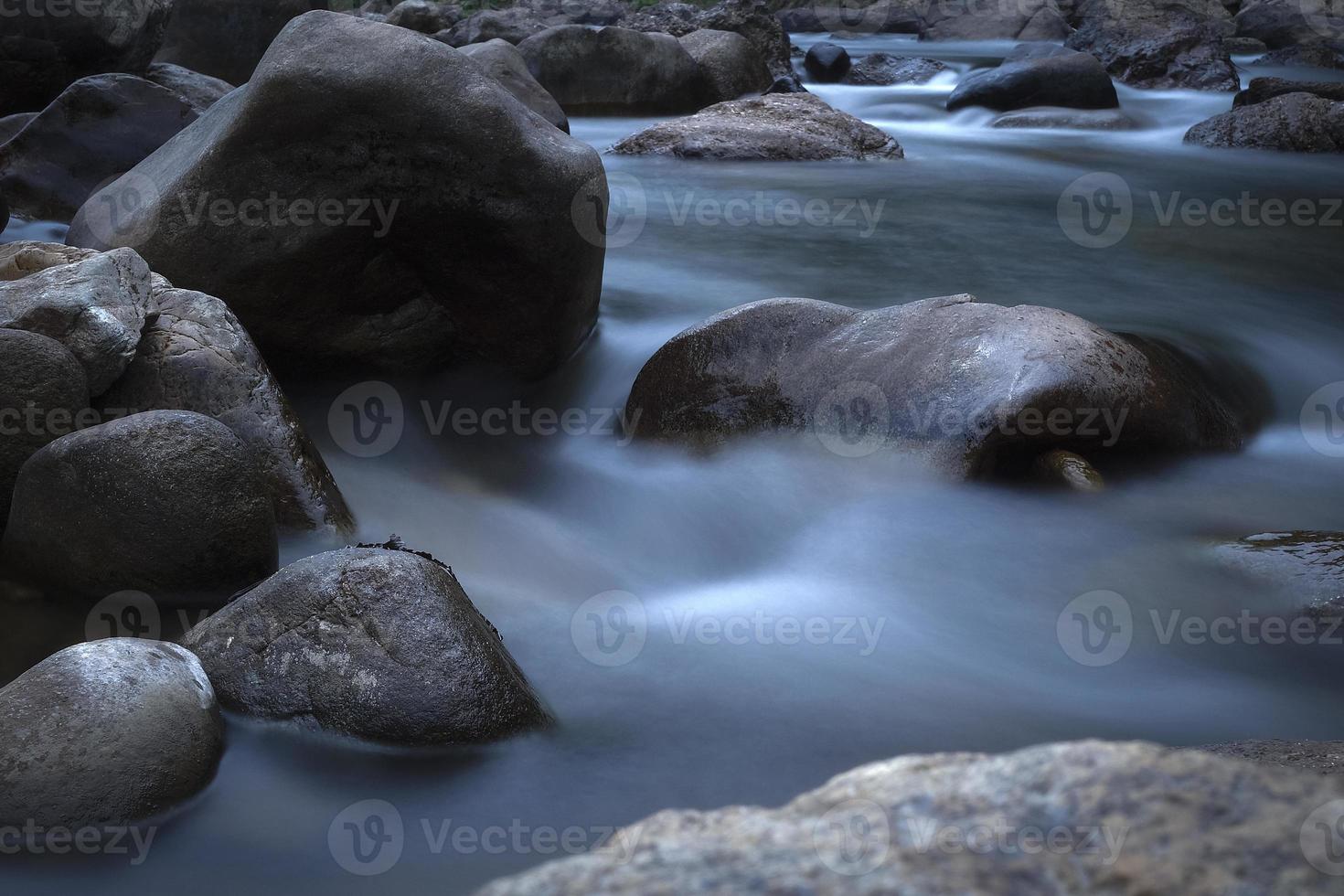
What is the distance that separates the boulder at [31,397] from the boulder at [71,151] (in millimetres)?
4030

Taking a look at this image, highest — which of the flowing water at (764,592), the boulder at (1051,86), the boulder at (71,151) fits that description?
the boulder at (1051,86)

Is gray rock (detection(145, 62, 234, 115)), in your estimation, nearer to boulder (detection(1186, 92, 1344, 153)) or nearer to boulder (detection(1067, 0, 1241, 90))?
boulder (detection(1186, 92, 1344, 153))

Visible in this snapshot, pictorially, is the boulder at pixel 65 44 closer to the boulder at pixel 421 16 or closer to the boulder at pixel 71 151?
the boulder at pixel 71 151

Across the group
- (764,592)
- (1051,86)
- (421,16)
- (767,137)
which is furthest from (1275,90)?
(421,16)

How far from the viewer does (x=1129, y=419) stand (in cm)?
446

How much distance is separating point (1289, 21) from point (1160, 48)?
777 centimetres

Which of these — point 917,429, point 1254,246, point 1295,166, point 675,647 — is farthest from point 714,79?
point 675,647

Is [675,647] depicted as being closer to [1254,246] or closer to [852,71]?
[1254,246]

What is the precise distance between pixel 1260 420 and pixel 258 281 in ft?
14.7

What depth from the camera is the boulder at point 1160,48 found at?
14.4 metres

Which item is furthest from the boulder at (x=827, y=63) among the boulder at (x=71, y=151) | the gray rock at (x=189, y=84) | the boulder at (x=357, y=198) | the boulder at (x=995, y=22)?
the boulder at (x=357, y=198)

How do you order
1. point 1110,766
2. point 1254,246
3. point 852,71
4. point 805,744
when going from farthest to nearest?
point 852,71, point 1254,246, point 805,744, point 1110,766

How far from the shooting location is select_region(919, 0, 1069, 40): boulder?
72.3 ft

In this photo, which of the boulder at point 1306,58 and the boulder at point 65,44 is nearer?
the boulder at point 65,44
